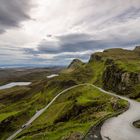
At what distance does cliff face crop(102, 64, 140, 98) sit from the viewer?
108 m

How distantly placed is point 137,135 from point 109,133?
5115 mm

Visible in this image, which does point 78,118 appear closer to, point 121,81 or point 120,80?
point 121,81

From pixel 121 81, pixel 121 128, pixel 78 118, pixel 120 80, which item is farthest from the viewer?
pixel 120 80

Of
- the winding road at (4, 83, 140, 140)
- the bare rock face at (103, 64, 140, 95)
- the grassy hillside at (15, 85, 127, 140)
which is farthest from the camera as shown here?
the bare rock face at (103, 64, 140, 95)

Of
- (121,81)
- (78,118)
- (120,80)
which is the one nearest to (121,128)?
(78,118)

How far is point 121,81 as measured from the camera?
118m

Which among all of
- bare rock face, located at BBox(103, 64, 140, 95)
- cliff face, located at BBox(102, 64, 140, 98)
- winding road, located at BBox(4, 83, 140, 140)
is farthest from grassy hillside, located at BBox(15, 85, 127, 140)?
bare rock face, located at BBox(103, 64, 140, 95)

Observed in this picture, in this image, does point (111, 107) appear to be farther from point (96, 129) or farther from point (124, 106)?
point (96, 129)

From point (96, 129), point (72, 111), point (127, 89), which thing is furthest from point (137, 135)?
point (127, 89)

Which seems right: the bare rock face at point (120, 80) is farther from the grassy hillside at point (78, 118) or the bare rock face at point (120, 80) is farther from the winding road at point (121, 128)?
the winding road at point (121, 128)

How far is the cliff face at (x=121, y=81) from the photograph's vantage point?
355 ft

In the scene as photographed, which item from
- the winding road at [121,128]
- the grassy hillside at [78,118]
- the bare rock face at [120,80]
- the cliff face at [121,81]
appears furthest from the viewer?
the bare rock face at [120,80]

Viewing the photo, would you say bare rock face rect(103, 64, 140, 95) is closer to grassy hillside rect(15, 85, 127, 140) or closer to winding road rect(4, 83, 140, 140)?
grassy hillside rect(15, 85, 127, 140)

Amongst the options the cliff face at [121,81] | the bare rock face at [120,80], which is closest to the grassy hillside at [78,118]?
the cliff face at [121,81]
